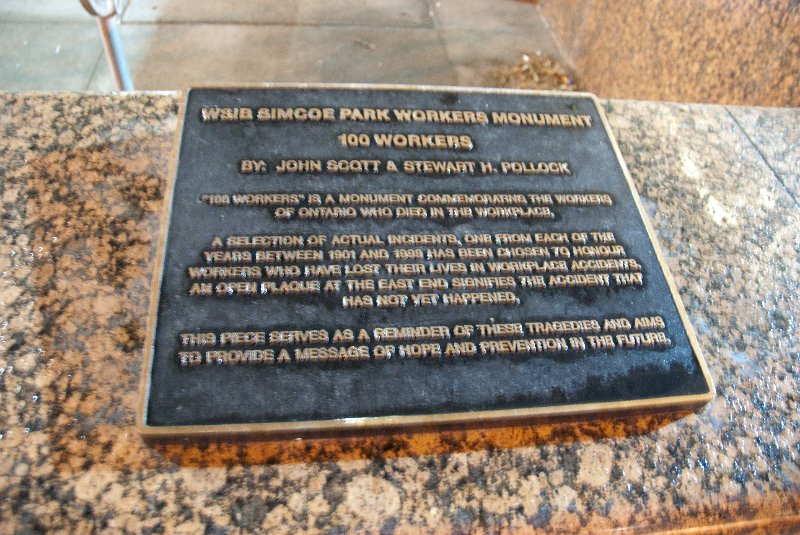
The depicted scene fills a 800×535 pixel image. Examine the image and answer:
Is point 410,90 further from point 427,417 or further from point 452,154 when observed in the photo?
point 427,417

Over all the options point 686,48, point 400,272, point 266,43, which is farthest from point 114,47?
point 686,48

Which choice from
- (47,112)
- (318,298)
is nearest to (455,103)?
(318,298)

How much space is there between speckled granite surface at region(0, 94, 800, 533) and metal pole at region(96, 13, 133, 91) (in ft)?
3.07

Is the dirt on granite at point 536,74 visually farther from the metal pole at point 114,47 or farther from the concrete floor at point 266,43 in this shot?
the metal pole at point 114,47

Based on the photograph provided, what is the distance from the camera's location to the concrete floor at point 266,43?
11.2 feet

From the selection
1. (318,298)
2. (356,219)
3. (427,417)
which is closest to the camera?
(427,417)

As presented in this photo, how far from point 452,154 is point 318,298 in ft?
2.16

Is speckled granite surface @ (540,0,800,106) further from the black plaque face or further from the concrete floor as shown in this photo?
the black plaque face

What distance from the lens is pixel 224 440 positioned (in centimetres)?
132

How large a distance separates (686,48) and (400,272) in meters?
2.49

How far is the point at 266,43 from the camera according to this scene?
12.2 feet

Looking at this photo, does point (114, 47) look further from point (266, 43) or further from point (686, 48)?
point (686, 48)

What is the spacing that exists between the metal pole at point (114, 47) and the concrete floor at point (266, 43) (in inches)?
20.2

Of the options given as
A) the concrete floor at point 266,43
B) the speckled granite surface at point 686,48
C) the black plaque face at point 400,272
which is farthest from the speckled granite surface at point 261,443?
the concrete floor at point 266,43
